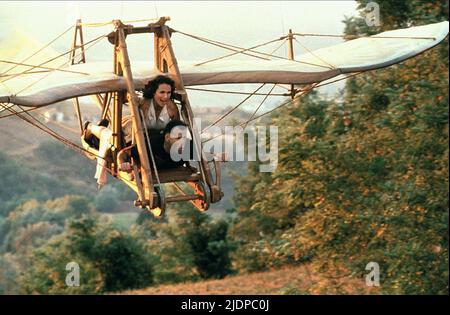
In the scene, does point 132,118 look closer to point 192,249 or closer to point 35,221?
point 192,249

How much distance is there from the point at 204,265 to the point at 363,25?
1484cm

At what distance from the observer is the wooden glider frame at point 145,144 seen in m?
10.5

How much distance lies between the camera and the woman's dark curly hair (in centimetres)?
Answer: 1129

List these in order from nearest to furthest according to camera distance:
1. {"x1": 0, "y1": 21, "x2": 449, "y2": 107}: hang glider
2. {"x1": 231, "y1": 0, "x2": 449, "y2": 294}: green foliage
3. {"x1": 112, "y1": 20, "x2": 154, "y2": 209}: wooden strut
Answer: {"x1": 112, "y1": 20, "x2": 154, "y2": 209}: wooden strut → {"x1": 0, "y1": 21, "x2": 449, "y2": 107}: hang glider → {"x1": 231, "y1": 0, "x2": 449, "y2": 294}: green foliage

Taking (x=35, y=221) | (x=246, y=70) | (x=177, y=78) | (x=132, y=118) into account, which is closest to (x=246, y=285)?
(x=35, y=221)

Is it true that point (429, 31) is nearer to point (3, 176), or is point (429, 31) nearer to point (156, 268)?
point (156, 268)

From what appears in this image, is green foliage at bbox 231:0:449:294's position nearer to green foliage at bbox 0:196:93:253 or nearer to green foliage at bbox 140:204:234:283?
green foliage at bbox 140:204:234:283

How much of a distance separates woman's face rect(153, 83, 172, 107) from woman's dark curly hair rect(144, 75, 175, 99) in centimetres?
4

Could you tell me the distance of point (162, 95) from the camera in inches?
442

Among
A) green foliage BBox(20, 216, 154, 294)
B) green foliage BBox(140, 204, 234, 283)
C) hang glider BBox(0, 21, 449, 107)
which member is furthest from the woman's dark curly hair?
green foliage BBox(140, 204, 234, 283)

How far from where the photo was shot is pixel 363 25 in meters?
26.1

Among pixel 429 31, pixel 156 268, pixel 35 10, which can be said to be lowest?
pixel 156 268

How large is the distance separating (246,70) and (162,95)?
47.0 inches

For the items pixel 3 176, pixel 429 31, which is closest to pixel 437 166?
pixel 429 31
